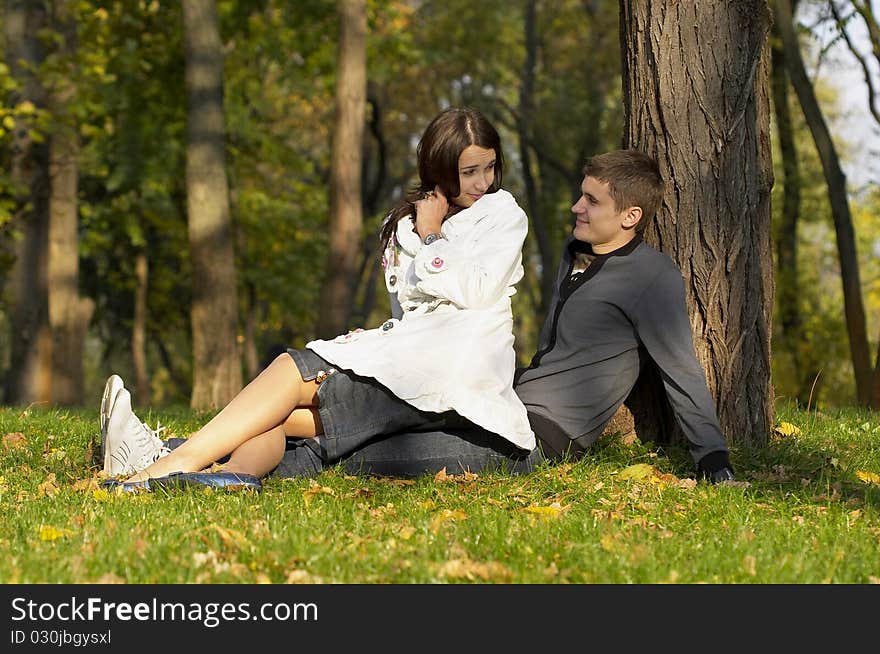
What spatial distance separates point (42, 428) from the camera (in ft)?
23.8

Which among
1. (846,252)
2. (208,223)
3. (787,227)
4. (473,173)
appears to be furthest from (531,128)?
(473,173)

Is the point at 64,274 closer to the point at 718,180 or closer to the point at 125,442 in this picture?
the point at 125,442

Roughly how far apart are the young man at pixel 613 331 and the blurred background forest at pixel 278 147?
3.63 m

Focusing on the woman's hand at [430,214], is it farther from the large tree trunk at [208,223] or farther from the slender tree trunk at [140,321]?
the slender tree trunk at [140,321]

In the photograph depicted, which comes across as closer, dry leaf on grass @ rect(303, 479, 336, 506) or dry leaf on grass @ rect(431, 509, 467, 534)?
dry leaf on grass @ rect(431, 509, 467, 534)

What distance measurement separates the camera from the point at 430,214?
5.48m

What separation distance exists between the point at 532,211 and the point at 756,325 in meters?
21.1

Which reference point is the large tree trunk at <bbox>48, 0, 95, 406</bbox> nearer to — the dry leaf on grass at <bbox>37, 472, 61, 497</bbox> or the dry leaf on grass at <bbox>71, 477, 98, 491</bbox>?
the dry leaf on grass at <bbox>37, 472, 61, 497</bbox>

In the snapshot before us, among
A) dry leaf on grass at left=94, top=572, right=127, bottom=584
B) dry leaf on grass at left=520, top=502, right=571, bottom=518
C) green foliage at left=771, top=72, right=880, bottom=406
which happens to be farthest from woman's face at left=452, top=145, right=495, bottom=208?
green foliage at left=771, top=72, right=880, bottom=406

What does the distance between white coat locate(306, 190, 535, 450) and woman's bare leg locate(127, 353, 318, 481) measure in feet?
0.67

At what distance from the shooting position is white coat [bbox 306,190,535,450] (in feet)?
16.7

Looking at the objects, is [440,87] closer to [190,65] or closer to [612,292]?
[190,65]

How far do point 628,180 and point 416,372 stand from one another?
1.52 meters
